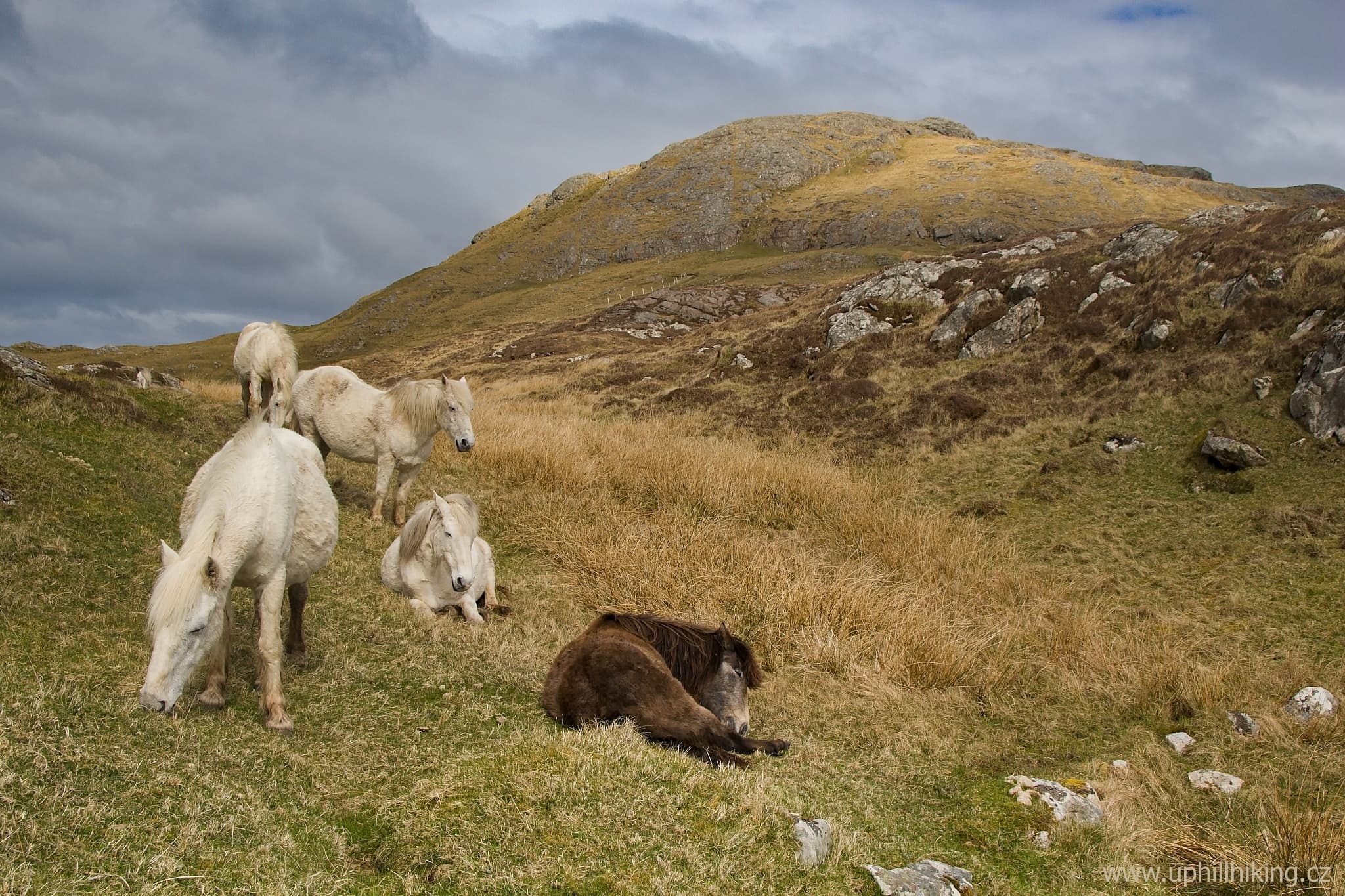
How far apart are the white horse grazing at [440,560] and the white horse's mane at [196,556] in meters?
2.61

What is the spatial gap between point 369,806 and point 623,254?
92303mm

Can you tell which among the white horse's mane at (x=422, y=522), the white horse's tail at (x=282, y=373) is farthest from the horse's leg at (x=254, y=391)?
the white horse's mane at (x=422, y=522)

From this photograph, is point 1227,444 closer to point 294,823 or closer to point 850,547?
point 850,547

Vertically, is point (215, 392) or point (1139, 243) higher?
point (1139, 243)

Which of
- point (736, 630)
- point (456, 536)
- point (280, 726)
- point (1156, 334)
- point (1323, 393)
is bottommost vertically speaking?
point (736, 630)

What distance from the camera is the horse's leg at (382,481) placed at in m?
9.69

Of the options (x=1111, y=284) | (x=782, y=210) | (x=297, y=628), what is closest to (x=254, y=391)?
(x=297, y=628)

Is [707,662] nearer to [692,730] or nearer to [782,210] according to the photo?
[692,730]

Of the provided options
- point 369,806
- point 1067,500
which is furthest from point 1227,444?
point 369,806

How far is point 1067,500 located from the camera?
470 inches

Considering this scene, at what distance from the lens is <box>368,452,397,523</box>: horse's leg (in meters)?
9.69

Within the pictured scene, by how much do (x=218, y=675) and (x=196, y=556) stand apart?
940 millimetres

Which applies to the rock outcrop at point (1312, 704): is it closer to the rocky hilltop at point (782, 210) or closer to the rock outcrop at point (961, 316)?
the rock outcrop at point (961, 316)

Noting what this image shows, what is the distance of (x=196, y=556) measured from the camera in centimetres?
382
